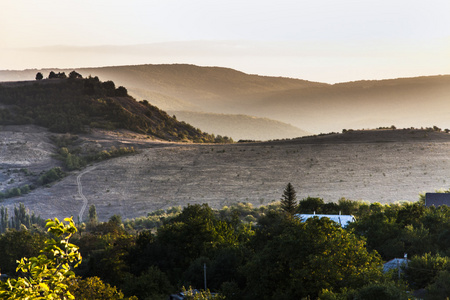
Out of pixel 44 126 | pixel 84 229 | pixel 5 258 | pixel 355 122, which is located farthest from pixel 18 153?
pixel 355 122

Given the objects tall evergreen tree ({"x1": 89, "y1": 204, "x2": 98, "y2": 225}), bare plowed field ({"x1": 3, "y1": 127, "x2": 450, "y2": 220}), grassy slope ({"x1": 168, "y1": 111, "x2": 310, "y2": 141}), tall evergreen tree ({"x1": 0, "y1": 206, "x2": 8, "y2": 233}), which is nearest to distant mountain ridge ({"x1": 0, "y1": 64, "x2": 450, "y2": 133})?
grassy slope ({"x1": 168, "y1": 111, "x2": 310, "y2": 141})

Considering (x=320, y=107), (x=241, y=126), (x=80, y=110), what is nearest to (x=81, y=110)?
(x=80, y=110)

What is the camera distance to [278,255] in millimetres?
17562

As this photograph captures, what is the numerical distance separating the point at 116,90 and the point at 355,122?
120 m

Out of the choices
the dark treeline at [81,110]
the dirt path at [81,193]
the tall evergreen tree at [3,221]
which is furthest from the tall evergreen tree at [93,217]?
the dark treeline at [81,110]

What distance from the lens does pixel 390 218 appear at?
27.1m

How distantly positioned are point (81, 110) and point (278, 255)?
6035 centimetres

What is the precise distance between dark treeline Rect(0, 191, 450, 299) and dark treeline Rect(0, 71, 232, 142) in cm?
3869

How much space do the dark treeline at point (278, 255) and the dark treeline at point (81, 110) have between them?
3869cm

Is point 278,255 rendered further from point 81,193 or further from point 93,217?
point 81,193

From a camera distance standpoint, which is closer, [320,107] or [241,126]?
[241,126]

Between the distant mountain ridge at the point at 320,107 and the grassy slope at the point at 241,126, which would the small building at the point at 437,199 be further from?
the distant mountain ridge at the point at 320,107

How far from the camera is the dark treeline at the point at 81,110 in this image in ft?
231

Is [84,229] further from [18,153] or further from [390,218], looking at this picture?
[18,153]
